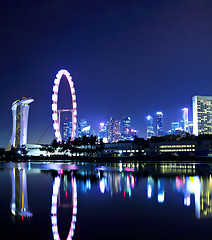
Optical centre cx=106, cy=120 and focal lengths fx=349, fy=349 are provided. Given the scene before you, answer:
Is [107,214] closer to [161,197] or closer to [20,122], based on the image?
[161,197]

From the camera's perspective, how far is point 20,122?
16525cm

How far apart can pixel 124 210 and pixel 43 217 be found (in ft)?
12.2

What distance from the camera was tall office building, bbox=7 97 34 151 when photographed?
161m

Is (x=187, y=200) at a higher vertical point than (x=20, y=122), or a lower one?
lower

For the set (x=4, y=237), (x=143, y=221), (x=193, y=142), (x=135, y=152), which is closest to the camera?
(x=4, y=237)

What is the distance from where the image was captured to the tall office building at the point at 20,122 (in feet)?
529

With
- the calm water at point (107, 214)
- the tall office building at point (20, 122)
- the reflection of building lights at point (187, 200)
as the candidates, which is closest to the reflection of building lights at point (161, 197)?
the calm water at point (107, 214)

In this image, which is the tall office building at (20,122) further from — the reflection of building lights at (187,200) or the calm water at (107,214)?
the reflection of building lights at (187,200)

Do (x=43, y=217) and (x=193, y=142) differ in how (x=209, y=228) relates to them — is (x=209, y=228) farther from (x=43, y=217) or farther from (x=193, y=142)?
(x=193, y=142)

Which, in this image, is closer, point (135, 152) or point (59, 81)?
point (59, 81)

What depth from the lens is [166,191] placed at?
21703 millimetres

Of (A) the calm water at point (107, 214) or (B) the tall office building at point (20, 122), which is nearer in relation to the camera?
(A) the calm water at point (107, 214)

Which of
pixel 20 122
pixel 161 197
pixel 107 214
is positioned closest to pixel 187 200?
pixel 161 197

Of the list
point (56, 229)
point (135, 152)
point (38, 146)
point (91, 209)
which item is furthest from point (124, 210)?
point (38, 146)
